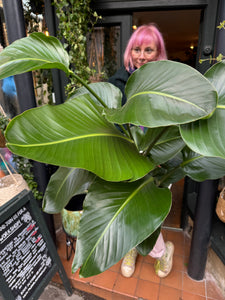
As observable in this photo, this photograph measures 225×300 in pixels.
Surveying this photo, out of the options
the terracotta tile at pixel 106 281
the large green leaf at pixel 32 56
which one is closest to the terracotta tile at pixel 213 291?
the terracotta tile at pixel 106 281

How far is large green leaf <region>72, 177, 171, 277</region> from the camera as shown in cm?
68

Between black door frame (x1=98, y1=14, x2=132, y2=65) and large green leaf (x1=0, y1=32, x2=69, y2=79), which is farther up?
black door frame (x1=98, y1=14, x2=132, y2=65)

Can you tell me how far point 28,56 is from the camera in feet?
2.06

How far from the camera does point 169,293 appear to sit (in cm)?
155

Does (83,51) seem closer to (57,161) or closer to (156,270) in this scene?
(57,161)

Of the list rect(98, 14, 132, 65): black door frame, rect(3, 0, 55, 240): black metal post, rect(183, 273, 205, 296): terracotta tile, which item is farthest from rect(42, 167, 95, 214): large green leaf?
rect(98, 14, 132, 65): black door frame

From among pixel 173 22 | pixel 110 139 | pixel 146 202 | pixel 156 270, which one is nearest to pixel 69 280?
pixel 156 270

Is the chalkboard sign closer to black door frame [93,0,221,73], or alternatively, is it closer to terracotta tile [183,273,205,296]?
terracotta tile [183,273,205,296]

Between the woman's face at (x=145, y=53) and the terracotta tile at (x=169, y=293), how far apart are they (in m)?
1.73

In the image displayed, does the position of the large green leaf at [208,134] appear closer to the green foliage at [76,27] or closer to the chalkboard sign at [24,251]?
the chalkboard sign at [24,251]

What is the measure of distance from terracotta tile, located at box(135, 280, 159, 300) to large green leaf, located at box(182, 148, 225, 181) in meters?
1.13

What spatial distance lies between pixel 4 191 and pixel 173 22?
3713 mm

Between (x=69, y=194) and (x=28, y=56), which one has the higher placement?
(x=28, y=56)

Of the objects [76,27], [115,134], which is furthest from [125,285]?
[76,27]
